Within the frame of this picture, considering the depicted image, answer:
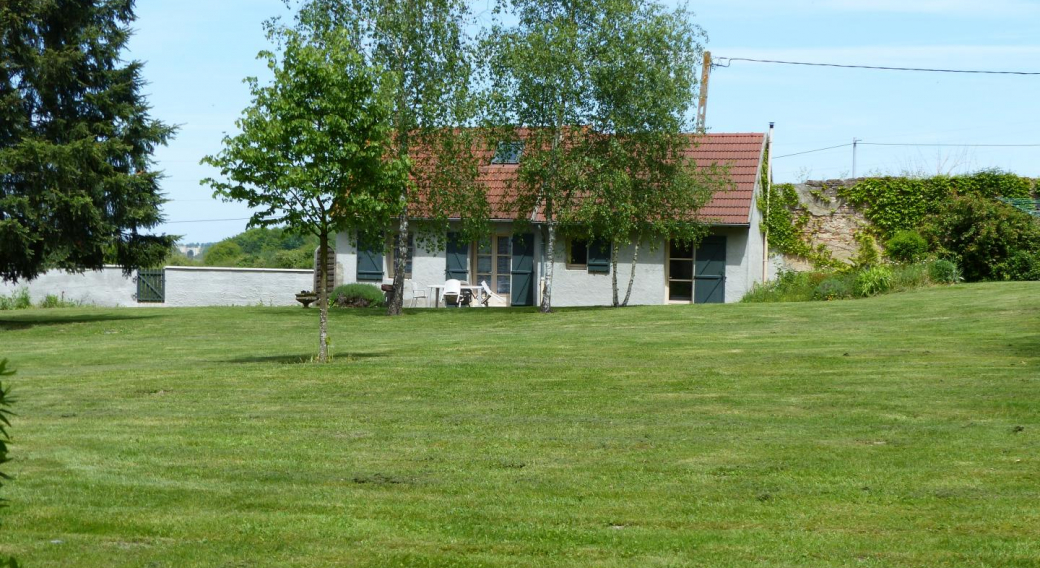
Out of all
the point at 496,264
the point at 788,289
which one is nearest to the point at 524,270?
the point at 496,264

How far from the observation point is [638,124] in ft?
90.1

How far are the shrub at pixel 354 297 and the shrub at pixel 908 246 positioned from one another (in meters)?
14.6

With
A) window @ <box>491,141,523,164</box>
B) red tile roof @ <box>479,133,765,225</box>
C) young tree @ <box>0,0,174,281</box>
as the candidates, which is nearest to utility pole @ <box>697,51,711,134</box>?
red tile roof @ <box>479,133,765,225</box>

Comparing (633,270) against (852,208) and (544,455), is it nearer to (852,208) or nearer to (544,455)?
(852,208)

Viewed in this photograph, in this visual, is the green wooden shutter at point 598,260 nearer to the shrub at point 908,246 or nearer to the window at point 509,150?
the window at point 509,150

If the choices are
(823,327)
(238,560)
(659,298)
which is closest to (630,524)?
(238,560)

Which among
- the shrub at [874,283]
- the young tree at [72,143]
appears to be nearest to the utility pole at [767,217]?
the shrub at [874,283]

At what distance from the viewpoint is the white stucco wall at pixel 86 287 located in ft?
125

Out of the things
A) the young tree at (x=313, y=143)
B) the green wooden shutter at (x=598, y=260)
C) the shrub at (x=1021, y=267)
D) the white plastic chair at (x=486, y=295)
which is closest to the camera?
the young tree at (x=313, y=143)

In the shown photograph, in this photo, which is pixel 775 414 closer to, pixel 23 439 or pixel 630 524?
pixel 630 524

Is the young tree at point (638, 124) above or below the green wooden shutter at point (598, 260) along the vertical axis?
above

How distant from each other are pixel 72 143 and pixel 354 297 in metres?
9.78

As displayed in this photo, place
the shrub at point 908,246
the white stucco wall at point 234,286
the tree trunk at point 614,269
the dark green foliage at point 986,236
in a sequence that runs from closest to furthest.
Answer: the dark green foliage at point 986,236 < the shrub at point 908,246 < the tree trunk at point 614,269 < the white stucco wall at point 234,286

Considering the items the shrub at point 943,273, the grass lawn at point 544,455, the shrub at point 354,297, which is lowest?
the grass lawn at point 544,455
